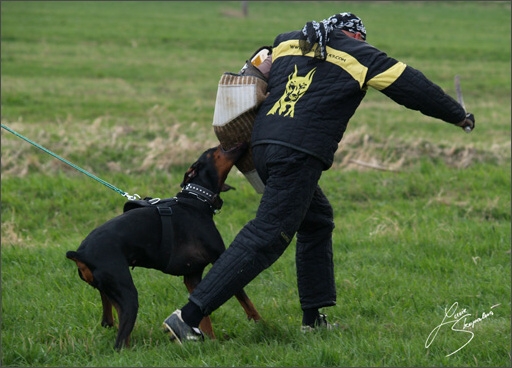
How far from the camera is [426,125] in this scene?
44.9 feet

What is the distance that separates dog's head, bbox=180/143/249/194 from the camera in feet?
16.9

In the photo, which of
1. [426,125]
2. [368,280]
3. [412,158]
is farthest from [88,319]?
[426,125]

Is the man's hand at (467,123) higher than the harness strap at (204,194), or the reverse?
the man's hand at (467,123)

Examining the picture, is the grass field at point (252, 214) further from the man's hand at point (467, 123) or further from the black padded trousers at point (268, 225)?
the man's hand at point (467, 123)

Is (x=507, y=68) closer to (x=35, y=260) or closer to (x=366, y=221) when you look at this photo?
(x=366, y=221)

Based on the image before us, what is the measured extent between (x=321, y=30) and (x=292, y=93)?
377mm

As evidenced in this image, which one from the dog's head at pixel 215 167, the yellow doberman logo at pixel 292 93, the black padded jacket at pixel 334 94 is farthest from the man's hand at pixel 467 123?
the dog's head at pixel 215 167

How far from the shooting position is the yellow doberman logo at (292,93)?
4590mm

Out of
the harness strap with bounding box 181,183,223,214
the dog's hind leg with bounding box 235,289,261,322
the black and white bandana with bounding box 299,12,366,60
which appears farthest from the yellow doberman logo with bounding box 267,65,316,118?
the dog's hind leg with bounding box 235,289,261,322

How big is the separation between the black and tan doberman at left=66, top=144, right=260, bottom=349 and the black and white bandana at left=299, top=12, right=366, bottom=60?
0.84m

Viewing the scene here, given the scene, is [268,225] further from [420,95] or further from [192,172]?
[420,95]

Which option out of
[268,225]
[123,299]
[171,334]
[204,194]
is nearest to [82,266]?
[123,299]

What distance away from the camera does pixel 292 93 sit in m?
4.63

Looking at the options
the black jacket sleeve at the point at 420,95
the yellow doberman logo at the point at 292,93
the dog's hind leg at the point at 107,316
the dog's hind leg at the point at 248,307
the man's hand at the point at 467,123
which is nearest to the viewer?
the black jacket sleeve at the point at 420,95
